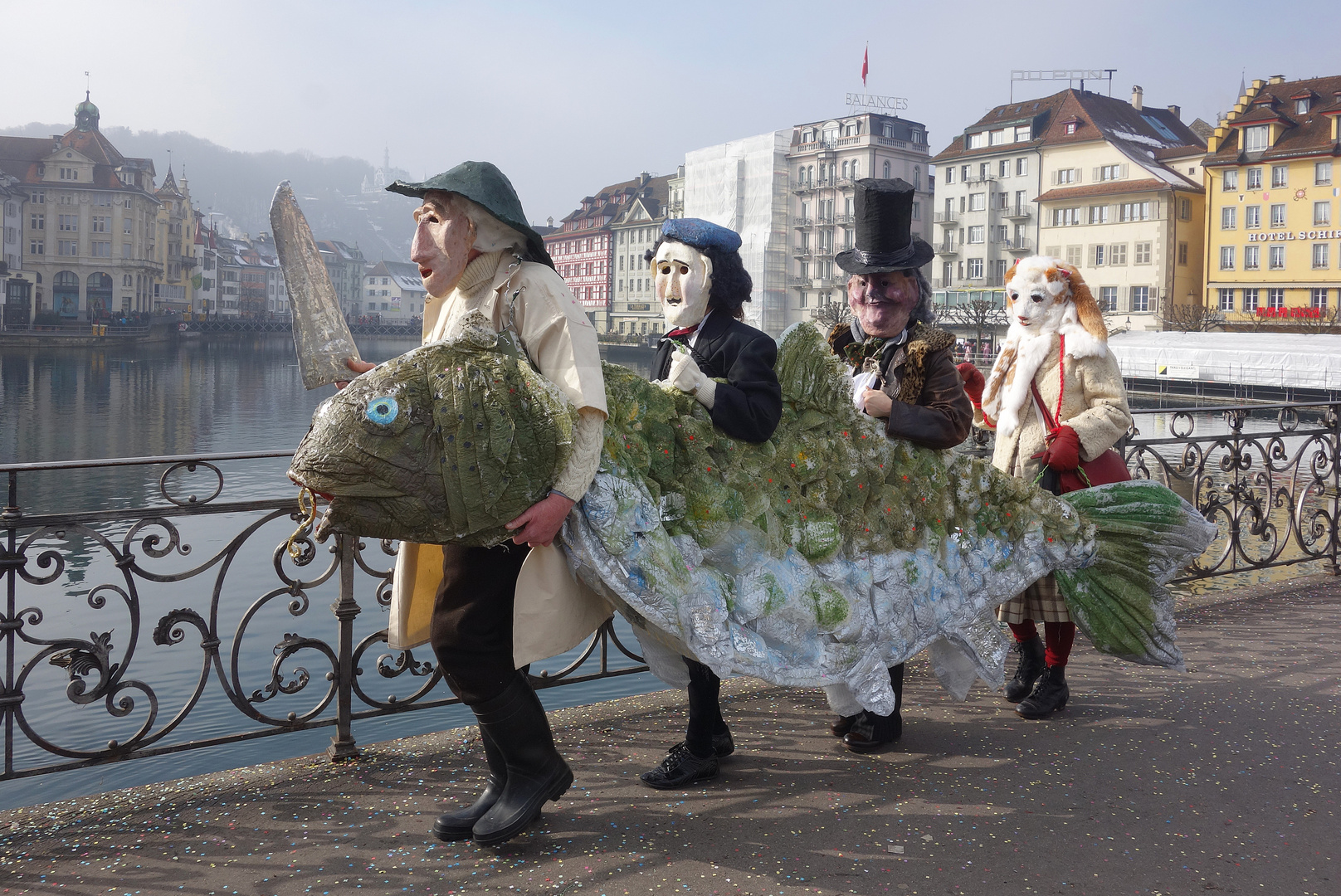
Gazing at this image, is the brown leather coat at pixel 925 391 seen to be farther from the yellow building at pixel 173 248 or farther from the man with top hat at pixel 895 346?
the yellow building at pixel 173 248

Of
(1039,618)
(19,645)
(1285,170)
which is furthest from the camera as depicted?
(1285,170)

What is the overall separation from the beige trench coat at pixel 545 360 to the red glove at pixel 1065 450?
6.63ft

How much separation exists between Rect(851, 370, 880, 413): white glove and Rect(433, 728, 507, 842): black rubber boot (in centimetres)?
149

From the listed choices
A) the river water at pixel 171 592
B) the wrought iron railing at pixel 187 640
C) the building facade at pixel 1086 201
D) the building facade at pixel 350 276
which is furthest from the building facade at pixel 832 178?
the building facade at pixel 350 276

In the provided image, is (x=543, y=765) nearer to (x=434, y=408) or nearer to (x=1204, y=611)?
(x=434, y=408)

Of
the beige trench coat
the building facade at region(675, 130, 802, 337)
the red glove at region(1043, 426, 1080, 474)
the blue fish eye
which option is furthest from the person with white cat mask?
the building facade at region(675, 130, 802, 337)

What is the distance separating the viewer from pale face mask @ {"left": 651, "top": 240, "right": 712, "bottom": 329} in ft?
9.92

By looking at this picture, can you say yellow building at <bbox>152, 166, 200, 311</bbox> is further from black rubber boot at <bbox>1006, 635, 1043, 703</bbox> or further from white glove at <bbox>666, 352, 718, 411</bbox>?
white glove at <bbox>666, 352, 718, 411</bbox>

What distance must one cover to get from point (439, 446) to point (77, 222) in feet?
286

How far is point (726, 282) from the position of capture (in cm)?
306

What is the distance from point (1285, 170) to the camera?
150 feet

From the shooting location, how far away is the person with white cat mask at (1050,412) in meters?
3.89

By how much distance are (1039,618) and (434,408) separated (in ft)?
8.12

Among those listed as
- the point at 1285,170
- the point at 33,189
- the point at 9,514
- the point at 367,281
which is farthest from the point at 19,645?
the point at 367,281
